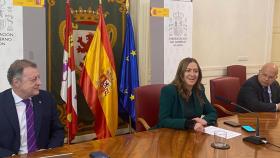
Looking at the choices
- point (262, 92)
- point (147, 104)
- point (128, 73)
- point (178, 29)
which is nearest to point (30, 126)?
point (147, 104)

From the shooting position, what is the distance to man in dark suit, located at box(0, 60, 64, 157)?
2.12 m

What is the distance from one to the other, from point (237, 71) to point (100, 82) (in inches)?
109

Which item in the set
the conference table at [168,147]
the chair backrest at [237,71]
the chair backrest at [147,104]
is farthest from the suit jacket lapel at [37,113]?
the chair backrest at [237,71]

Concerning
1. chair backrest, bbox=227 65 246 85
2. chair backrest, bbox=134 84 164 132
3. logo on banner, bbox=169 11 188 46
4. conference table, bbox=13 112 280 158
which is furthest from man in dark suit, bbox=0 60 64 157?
chair backrest, bbox=227 65 246 85

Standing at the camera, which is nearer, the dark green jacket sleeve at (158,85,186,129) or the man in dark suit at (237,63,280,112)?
the dark green jacket sleeve at (158,85,186,129)

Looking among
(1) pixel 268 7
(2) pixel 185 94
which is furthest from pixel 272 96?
(1) pixel 268 7

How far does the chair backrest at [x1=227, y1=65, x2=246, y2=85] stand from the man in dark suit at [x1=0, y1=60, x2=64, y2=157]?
377 centimetres

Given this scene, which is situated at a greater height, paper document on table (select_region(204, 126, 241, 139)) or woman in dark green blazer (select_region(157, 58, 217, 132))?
woman in dark green blazer (select_region(157, 58, 217, 132))

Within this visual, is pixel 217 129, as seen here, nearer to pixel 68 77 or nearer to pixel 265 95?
pixel 265 95

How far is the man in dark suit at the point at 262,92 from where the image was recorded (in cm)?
340

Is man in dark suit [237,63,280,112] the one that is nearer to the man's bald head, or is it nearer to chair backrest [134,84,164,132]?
the man's bald head

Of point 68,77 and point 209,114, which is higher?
point 68,77

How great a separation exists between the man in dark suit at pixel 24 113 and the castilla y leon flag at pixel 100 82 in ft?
4.08

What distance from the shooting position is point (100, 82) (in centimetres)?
362
